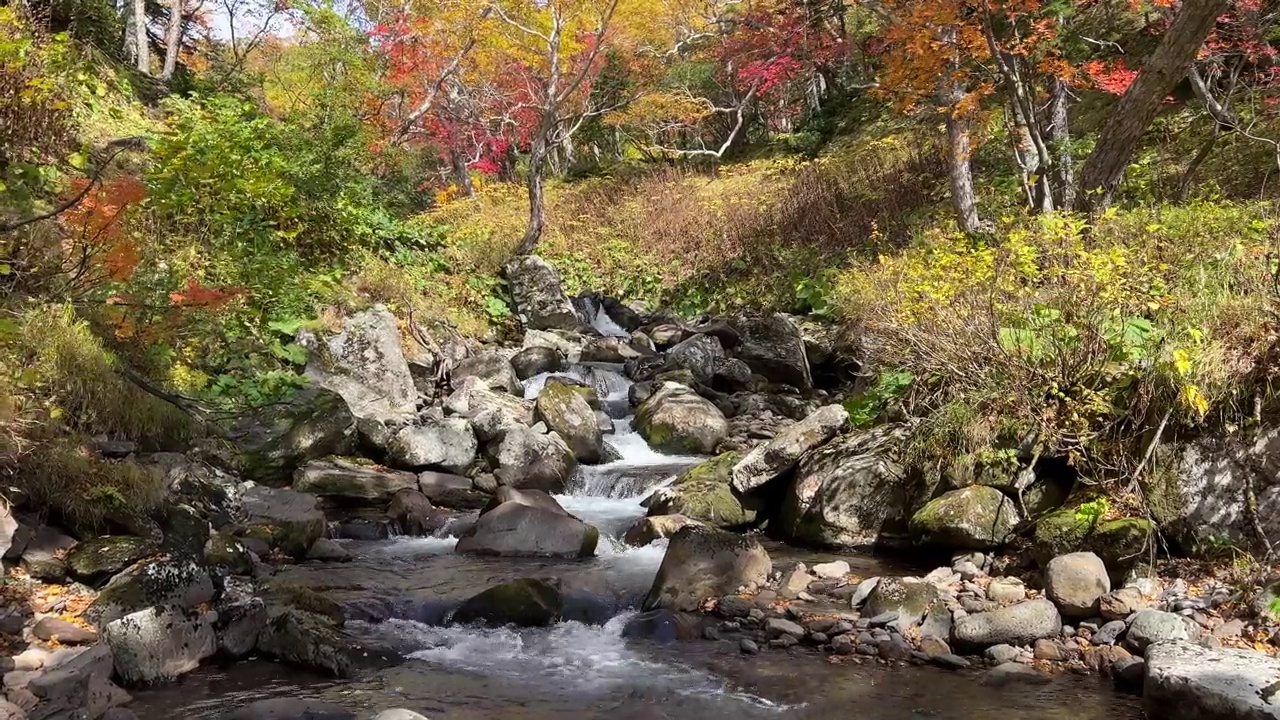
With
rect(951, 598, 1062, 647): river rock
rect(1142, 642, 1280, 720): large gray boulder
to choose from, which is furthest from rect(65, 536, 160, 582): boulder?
rect(1142, 642, 1280, 720): large gray boulder

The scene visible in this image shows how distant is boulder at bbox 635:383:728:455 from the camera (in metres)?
10.7

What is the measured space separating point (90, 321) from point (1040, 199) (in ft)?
35.3

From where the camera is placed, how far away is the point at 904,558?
7199 millimetres

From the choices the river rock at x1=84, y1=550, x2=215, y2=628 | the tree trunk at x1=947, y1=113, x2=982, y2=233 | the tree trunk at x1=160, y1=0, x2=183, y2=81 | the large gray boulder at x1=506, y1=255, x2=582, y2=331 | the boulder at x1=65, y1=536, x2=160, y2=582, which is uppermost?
the tree trunk at x1=160, y1=0, x2=183, y2=81

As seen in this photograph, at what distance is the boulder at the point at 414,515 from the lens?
8125mm

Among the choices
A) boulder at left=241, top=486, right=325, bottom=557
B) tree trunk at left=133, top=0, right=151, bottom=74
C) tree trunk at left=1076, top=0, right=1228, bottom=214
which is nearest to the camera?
boulder at left=241, top=486, right=325, bottom=557

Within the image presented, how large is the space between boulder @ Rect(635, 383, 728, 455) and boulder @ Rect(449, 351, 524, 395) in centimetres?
204

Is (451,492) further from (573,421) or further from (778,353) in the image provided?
(778,353)

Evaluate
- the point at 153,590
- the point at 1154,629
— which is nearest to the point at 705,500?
the point at 1154,629

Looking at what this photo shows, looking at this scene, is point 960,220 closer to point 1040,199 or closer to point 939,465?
point 1040,199

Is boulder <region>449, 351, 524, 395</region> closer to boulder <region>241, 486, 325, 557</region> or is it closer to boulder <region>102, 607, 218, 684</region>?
boulder <region>241, 486, 325, 557</region>

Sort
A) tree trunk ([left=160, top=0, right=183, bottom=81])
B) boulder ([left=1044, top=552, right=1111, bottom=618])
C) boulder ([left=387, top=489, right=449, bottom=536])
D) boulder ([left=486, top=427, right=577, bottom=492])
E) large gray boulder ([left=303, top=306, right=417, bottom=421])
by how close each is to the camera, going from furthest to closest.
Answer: tree trunk ([left=160, top=0, right=183, bottom=81]) → large gray boulder ([left=303, top=306, right=417, bottom=421]) → boulder ([left=486, top=427, right=577, bottom=492]) → boulder ([left=387, top=489, right=449, bottom=536]) → boulder ([left=1044, top=552, right=1111, bottom=618])

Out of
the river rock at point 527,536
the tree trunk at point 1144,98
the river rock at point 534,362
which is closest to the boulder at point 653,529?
the river rock at point 527,536

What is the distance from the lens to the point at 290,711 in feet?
14.7
